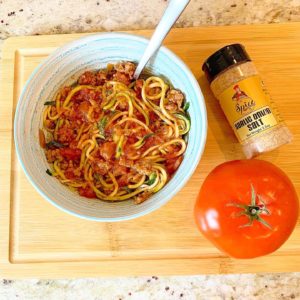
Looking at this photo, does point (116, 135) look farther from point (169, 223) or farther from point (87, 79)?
point (169, 223)

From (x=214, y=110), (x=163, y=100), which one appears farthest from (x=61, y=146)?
(x=214, y=110)

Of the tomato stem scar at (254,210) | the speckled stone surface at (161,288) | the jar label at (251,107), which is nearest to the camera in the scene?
the tomato stem scar at (254,210)

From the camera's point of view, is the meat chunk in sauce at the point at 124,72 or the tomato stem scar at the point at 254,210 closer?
the tomato stem scar at the point at 254,210

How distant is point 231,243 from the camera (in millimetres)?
1136

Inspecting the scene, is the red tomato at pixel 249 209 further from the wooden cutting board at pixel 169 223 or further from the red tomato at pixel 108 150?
the red tomato at pixel 108 150

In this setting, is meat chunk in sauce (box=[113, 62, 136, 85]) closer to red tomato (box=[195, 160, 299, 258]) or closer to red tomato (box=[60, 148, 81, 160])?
red tomato (box=[60, 148, 81, 160])

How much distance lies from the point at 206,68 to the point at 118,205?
44 centimetres

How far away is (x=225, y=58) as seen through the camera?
1204mm

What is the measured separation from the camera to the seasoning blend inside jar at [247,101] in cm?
120

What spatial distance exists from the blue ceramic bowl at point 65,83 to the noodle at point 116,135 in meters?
0.03

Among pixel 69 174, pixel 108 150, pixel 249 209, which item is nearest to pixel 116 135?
pixel 108 150

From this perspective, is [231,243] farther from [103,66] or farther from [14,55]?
[14,55]

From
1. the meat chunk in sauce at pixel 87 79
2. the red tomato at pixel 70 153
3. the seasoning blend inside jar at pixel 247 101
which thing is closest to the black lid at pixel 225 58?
the seasoning blend inside jar at pixel 247 101

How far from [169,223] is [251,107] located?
1.29 feet
